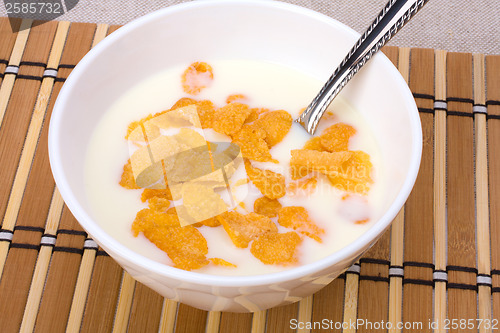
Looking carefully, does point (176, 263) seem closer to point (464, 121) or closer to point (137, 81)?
point (137, 81)

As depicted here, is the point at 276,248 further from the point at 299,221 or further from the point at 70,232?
the point at 70,232

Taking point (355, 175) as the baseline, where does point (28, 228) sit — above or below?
below

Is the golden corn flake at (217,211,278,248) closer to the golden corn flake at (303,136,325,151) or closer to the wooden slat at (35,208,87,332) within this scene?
the golden corn flake at (303,136,325,151)

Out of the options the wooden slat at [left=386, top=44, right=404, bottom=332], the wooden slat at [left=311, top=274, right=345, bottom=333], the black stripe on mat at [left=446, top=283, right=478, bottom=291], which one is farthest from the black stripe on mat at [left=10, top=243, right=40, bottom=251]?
the black stripe on mat at [left=446, top=283, right=478, bottom=291]

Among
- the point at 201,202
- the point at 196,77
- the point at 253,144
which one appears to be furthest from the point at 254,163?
the point at 196,77

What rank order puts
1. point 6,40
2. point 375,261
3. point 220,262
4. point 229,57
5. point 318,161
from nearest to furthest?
point 220,262 < point 318,161 < point 375,261 < point 229,57 < point 6,40

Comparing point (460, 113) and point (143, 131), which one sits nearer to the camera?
point (143, 131)
